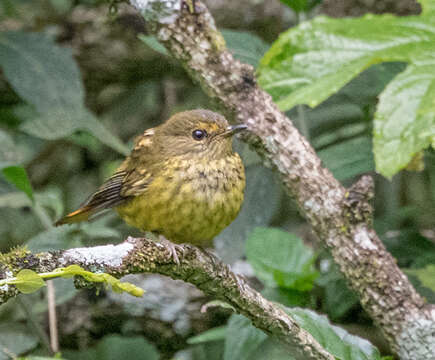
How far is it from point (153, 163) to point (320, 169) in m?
0.78

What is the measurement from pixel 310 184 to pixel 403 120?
0.53m

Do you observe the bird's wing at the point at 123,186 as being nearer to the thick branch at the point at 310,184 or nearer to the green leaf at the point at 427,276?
the thick branch at the point at 310,184

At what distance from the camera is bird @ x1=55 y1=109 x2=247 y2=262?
2777mm

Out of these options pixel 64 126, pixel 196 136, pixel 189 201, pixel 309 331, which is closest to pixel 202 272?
pixel 309 331

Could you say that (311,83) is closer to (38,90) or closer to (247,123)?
(247,123)

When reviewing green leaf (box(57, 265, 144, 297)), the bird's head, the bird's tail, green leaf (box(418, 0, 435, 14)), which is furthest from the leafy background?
green leaf (box(57, 265, 144, 297))

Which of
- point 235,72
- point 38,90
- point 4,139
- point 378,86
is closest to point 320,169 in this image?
point 235,72

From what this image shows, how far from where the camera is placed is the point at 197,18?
2.87 m

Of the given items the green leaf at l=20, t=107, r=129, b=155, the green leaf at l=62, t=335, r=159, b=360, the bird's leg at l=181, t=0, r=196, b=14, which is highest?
the bird's leg at l=181, t=0, r=196, b=14

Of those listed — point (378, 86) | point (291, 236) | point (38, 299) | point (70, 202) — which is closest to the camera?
point (291, 236)

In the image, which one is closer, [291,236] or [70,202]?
[291,236]

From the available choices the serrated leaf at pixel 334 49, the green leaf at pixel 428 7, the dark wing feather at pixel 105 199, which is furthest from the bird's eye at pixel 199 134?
the green leaf at pixel 428 7

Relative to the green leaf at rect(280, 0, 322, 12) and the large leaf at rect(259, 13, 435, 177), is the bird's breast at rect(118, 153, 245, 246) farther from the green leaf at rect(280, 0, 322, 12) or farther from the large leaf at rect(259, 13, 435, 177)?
the green leaf at rect(280, 0, 322, 12)

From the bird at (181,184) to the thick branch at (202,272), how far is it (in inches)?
14.2
